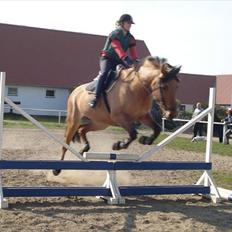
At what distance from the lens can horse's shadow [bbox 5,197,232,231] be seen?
691 cm

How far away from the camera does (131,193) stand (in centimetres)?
815

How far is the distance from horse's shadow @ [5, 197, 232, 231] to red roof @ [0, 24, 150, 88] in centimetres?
3449

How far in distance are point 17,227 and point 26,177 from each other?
3807mm

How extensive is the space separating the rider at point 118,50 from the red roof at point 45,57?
34.0m

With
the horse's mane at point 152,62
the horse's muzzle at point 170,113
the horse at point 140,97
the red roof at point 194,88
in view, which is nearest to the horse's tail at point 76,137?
the horse at point 140,97

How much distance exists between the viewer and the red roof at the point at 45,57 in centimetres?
4197

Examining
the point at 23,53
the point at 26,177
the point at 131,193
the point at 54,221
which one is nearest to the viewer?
the point at 54,221

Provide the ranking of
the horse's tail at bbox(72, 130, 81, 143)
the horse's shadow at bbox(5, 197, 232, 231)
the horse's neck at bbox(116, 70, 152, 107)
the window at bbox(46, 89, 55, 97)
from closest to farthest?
the horse's shadow at bbox(5, 197, 232, 231) → the horse's neck at bbox(116, 70, 152, 107) → the horse's tail at bbox(72, 130, 81, 143) → the window at bbox(46, 89, 55, 97)

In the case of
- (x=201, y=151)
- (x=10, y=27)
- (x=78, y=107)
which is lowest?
(x=201, y=151)

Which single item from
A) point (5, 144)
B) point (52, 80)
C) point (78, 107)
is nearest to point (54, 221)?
point (78, 107)

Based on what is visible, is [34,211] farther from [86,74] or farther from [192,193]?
[86,74]

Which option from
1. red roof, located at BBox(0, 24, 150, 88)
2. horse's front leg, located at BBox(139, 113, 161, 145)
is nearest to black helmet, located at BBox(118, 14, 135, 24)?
horse's front leg, located at BBox(139, 113, 161, 145)

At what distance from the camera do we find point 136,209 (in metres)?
7.54

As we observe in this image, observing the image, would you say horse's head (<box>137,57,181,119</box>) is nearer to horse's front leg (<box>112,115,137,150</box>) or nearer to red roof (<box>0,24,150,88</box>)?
horse's front leg (<box>112,115,137,150</box>)
